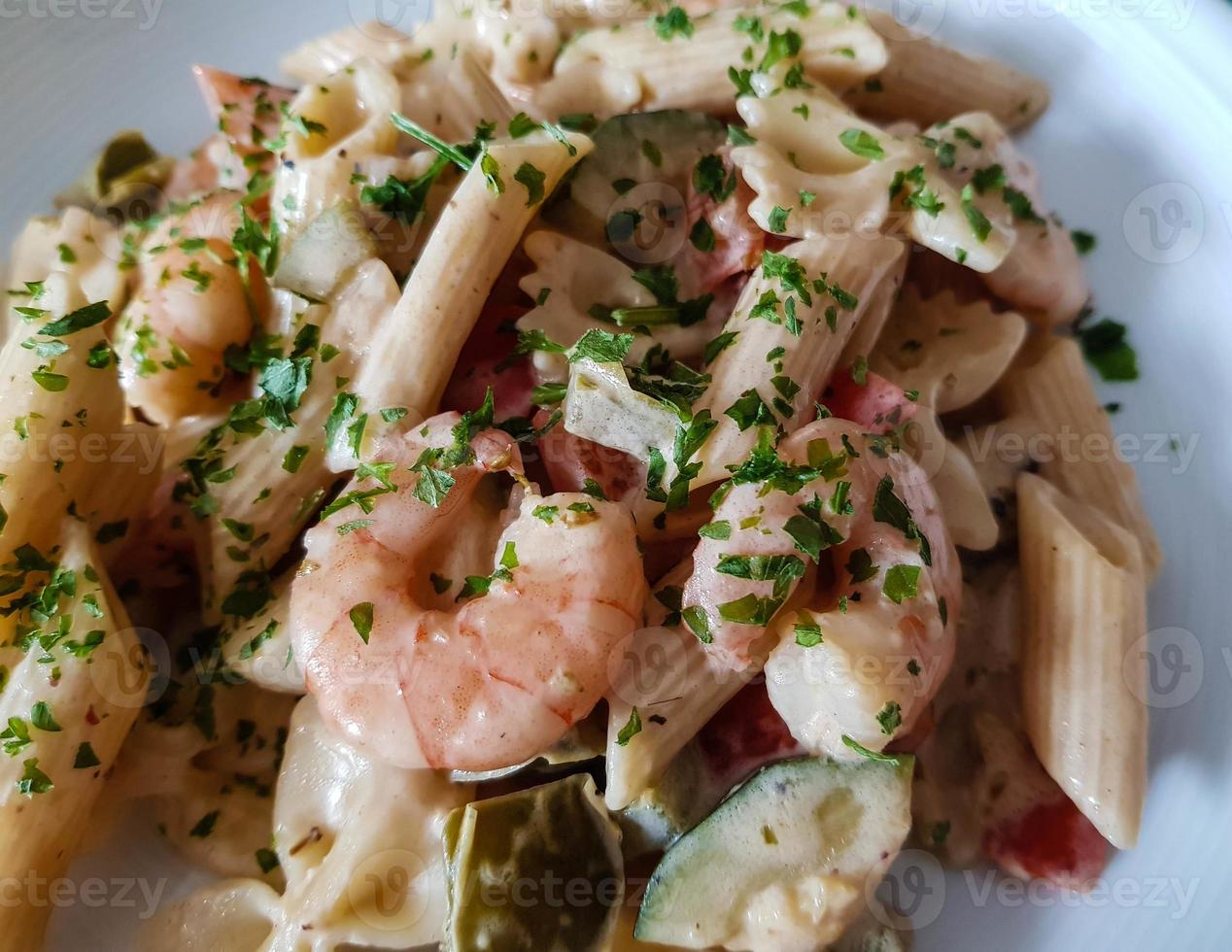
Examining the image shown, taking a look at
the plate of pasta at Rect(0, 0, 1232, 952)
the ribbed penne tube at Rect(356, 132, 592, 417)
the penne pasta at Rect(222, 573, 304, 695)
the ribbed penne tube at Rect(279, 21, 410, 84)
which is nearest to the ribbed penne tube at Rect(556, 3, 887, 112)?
the plate of pasta at Rect(0, 0, 1232, 952)

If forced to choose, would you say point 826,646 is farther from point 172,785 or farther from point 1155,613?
point 172,785

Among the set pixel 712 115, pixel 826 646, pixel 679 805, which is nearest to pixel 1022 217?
pixel 712 115

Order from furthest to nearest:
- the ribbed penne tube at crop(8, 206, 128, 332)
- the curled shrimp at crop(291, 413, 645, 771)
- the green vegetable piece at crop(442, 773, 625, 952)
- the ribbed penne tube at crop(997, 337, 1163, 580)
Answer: the ribbed penne tube at crop(8, 206, 128, 332) < the ribbed penne tube at crop(997, 337, 1163, 580) < the green vegetable piece at crop(442, 773, 625, 952) < the curled shrimp at crop(291, 413, 645, 771)

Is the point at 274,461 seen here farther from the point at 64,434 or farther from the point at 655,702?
the point at 655,702

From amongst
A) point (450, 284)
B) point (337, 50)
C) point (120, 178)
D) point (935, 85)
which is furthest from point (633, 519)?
point (120, 178)

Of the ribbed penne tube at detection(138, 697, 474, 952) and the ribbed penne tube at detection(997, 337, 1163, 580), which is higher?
the ribbed penne tube at detection(997, 337, 1163, 580)

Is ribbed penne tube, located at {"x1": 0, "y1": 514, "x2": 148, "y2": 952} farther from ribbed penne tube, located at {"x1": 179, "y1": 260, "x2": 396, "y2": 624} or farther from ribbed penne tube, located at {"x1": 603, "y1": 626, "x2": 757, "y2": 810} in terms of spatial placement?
ribbed penne tube, located at {"x1": 603, "y1": 626, "x2": 757, "y2": 810}
